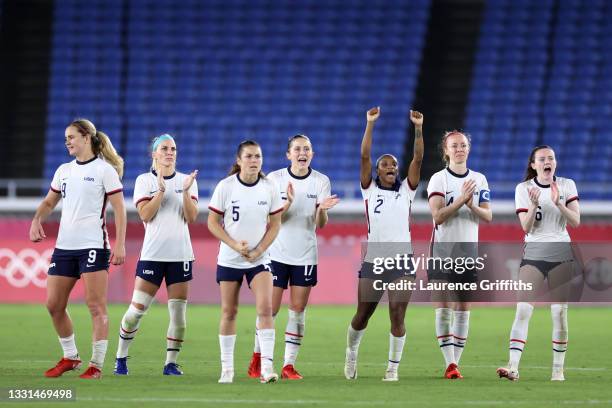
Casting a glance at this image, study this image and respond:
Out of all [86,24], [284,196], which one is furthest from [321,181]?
[86,24]

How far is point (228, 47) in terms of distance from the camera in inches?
1118

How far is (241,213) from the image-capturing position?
9914 mm

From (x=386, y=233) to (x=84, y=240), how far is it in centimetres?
271

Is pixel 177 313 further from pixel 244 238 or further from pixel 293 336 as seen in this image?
pixel 244 238

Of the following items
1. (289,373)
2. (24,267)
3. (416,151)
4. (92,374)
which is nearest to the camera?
(92,374)

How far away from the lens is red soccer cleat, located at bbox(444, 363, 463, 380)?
10414mm

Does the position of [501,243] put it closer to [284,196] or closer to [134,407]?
[284,196]

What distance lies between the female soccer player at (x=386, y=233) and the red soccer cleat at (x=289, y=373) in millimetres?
466

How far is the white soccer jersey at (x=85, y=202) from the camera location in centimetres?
1016

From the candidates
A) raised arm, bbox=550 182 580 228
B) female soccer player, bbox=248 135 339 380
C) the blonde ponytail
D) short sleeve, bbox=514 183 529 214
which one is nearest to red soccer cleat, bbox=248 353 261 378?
female soccer player, bbox=248 135 339 380

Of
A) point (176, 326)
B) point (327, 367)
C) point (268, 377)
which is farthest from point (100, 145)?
point (327, 367)

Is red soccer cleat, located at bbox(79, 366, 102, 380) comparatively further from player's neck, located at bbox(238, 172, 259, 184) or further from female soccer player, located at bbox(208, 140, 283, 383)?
player's neck, located at bbox(238, 172, 259, 184)

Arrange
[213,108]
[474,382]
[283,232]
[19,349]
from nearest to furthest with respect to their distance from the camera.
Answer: [474,382]
[283,232]
[19,349]
[213,108]

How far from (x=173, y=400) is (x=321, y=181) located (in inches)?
123
